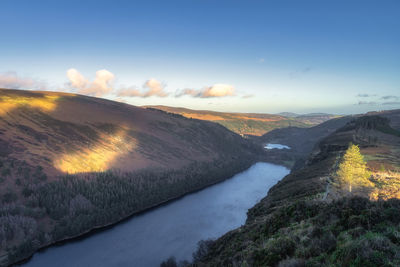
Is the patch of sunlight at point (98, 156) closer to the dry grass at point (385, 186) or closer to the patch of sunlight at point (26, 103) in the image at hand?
the patch of sunlight at point (26, 103)

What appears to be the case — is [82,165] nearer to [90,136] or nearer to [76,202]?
[76,202]

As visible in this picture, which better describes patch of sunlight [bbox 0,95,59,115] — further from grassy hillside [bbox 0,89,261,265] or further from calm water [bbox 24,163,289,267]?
calm water [bbox 24,163,289,267]

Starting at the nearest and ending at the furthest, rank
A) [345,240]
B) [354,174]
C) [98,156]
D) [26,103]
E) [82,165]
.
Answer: [345,240]
[354,174]
[82,165]
[98,156]
[26,103]

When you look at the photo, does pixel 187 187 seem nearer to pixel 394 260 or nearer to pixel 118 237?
pixel 118 237

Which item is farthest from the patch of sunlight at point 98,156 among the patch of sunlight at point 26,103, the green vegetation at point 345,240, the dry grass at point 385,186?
the dry grass at point 385,186

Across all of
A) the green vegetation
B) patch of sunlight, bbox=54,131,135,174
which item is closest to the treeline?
patch of sunlight, bbox=54,131,135,174

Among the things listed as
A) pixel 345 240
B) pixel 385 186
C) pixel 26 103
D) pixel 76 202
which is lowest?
pixel 76 202

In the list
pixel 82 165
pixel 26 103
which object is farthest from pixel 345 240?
pixel 26 103
